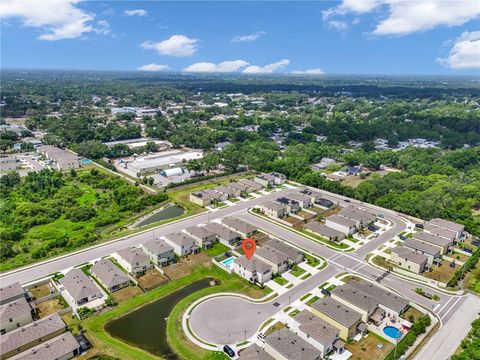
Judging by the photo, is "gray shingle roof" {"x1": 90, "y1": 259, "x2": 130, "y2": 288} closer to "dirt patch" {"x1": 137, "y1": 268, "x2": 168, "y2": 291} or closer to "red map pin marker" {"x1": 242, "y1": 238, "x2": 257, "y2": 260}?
"dirt patch" {"x1": 137, "y1": 268, "x2": 168, "y2": 291}

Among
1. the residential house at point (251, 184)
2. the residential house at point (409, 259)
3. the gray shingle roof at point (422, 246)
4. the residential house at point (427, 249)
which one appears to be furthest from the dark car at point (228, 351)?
the residential house at point (251, 184)

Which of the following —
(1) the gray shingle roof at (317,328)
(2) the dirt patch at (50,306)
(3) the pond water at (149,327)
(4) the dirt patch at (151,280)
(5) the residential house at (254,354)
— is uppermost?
(1) the gray shingle roof at (317,328)

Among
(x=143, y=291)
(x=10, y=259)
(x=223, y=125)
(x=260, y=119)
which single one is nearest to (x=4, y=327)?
(x=143, y=291)

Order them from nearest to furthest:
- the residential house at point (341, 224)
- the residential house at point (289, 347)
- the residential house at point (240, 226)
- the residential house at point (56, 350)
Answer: the residential house at point (56, 350)
the residential house at point (289, 347)
the residential house at point (240, 226)
the residential house at point (341, 224)

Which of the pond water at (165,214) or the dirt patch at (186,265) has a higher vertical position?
the pond water at (165,214)

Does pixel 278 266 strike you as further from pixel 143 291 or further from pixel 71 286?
pixel 71 286

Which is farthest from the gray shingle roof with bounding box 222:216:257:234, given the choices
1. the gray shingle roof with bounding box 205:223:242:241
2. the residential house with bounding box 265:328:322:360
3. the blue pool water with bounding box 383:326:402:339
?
the blue pool water with bounding box 383:326:402:339

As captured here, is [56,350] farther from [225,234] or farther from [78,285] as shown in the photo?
[225,234]

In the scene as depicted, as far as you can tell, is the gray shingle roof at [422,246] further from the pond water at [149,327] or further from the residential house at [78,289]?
the residential house at [78,289]
